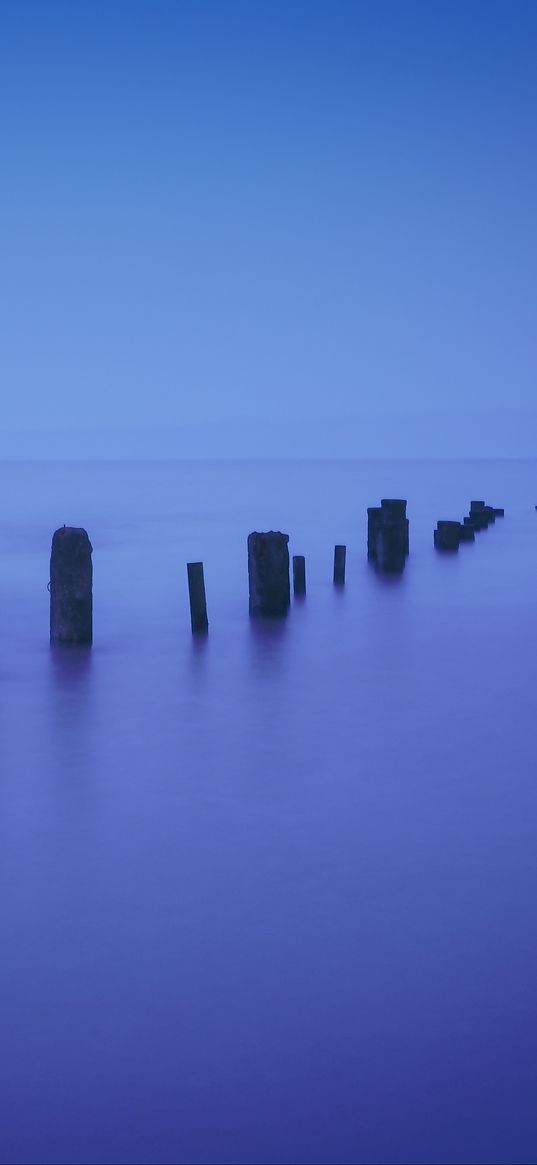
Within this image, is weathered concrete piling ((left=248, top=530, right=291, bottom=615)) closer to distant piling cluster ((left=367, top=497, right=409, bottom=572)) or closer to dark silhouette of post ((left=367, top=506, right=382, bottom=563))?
distant piling cluster ((left=367, top=497, right=409, bottom=572))

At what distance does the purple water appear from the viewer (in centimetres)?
303

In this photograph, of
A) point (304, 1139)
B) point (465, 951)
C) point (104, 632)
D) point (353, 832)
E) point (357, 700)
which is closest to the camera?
point (304, 1139)

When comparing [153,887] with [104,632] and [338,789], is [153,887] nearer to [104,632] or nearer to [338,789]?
[338,789]

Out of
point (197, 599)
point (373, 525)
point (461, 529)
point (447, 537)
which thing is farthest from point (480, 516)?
point (197, 599)

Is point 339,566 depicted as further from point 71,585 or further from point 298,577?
point 71,585

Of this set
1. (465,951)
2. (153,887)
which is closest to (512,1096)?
(465,951)

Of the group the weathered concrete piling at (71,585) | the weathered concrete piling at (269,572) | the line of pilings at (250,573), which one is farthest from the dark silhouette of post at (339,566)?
the weathered concrete piling at (71,585)

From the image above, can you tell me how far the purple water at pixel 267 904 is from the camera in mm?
3029

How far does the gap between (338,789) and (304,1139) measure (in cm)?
326

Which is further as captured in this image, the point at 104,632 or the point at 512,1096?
the point at 104,632

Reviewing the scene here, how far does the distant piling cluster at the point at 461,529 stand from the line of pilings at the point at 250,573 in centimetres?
369

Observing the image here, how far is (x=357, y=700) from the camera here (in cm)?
866

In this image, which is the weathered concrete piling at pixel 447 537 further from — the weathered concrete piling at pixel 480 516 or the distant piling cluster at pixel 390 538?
the weathered concrete piling at pixel 480 516

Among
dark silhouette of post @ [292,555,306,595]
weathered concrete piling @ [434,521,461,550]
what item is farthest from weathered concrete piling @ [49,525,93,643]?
weathered concrete piling @ [434,521,461,550]
